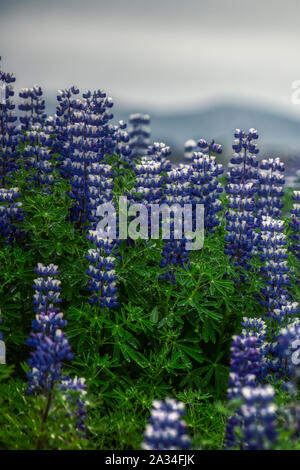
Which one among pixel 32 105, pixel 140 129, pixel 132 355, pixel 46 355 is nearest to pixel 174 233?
pixel 132 355

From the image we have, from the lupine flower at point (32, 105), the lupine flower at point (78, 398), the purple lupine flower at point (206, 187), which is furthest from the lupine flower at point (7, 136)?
the lupine flower at point (78, 398)

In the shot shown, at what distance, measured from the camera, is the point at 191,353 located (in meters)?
3.05

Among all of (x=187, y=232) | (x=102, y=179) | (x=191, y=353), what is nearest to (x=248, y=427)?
(x=191, y=353)

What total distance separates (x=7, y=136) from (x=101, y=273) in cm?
134

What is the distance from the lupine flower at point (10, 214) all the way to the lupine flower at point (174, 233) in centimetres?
80

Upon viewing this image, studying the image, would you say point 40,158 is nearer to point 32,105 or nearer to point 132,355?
point 32,105

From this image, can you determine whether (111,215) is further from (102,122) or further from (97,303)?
(102,122)

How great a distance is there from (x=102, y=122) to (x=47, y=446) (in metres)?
2.23

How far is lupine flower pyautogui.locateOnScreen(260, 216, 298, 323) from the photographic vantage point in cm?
314

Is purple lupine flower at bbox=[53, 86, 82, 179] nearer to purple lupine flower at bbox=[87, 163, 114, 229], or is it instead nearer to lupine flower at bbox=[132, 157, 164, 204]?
purple lupine flower at bbox=[87, 163, 114, 229]

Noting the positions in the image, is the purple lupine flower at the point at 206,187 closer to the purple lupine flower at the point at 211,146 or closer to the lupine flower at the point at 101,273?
the purple lupine flower at the point at 211,146

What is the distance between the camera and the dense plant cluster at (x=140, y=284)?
2818 millimetres

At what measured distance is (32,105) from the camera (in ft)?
13.4

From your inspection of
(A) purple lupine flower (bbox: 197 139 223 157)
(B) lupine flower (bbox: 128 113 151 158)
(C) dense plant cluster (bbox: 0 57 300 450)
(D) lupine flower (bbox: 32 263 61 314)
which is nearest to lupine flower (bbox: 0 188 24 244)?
(C) dense plant cluster (bbox: 0 57 300 450)
